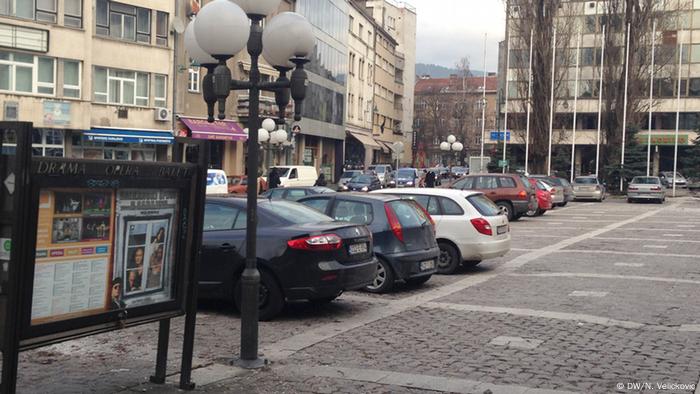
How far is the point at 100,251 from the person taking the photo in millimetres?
5395

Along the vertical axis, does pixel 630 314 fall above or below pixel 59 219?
below

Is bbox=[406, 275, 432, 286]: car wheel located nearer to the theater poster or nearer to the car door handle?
the car door handle

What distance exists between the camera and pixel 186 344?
637cm

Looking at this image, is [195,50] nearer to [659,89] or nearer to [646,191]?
[646,191]

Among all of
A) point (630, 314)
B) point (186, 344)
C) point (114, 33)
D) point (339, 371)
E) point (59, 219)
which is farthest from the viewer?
point (114, 33)

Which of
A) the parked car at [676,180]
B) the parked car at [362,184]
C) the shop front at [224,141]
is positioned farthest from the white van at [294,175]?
the parked car at [676,180]

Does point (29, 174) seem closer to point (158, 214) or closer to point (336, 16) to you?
point (158, 214)

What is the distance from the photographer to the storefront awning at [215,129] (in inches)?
1594

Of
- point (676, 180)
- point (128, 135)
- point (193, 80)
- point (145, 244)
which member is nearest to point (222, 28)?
point (145, 244)

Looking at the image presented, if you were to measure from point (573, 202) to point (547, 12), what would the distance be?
1550cm

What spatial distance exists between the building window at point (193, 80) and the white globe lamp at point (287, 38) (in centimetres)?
3474

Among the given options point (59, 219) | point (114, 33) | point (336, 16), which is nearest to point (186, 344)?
point (59, 219)

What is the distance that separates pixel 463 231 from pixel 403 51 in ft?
306

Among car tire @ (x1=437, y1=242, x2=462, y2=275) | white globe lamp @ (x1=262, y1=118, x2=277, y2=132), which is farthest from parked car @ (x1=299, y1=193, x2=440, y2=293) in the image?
white globe lamp @ (x1=262, y1=118, x2=277, y2=132)
